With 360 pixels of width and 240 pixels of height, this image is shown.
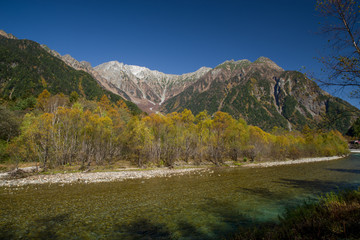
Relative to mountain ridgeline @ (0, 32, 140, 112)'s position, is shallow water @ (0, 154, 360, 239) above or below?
below

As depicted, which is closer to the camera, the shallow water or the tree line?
the shallow water

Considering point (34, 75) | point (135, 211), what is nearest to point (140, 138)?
point (135, 211)

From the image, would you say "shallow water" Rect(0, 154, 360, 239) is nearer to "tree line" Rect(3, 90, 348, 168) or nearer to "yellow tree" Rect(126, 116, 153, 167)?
"tree line" Rect(3, 90, 348, 168)

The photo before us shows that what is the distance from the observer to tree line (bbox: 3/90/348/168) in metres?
33.5

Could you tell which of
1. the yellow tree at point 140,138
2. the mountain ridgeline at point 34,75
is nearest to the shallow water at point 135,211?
the yellow tree at point 140,138

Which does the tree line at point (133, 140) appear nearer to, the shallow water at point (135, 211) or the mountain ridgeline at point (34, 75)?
the shallow water at point (135, 211)

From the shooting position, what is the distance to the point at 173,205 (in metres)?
15.3

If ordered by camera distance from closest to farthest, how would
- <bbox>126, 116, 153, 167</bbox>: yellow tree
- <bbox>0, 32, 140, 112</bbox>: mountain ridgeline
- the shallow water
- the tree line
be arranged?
the shallow water < the tree line < <bbox>126, 116, 153, 167</bbox>: yellow tree < <bbox>0, 32, 140, 112</bbox>: mountain ridgeline

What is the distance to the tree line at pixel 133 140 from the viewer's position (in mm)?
33531

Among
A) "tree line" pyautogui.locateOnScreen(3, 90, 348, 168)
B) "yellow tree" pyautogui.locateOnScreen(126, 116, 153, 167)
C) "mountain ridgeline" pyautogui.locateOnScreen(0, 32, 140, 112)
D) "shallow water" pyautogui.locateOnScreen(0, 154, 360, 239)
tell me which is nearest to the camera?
"shallow water" pyautogui.locateOnScreen(0, 154, 360, 239)

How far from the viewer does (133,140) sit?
4266cm

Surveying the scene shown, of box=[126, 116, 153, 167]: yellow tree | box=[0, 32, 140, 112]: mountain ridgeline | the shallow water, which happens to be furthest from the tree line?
box=[0, 32, 140, 112]: mountain ridgeline

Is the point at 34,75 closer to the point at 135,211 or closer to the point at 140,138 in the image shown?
the point at 140,138

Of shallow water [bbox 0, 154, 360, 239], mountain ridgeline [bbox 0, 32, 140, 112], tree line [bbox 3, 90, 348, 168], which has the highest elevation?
mountain ridgeline [bbox 0, 32, 140, 112]
